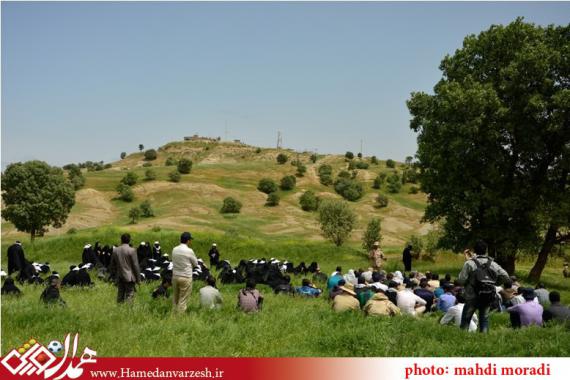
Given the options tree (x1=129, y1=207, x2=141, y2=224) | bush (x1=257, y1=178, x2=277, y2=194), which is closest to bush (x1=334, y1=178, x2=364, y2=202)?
bush (x1=257, y1=178, x2=277, y2=194)

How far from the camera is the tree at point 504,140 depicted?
26578mm

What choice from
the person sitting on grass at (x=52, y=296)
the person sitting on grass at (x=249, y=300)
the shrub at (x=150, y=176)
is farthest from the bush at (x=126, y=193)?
the person sitting on grass at (x=249, y=300)

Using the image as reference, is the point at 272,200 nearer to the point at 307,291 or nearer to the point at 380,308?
the point at 307,291

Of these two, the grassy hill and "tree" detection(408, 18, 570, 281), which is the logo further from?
the grassy hill

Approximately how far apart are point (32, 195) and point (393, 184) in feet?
252

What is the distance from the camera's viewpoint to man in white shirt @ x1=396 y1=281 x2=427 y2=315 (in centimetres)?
1432

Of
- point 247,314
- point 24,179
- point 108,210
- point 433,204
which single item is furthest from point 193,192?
point 247,314

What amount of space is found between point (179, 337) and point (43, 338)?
2.67 m

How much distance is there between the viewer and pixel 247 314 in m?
12.5

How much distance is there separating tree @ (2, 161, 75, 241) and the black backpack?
174 ft

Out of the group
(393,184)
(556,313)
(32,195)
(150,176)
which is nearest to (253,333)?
(556,313)

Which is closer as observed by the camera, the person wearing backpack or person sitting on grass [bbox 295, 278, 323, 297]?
the person wearing backpack

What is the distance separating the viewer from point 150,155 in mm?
166625

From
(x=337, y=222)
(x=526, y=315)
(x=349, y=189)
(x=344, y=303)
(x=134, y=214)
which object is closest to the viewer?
(x=526, y=315)
